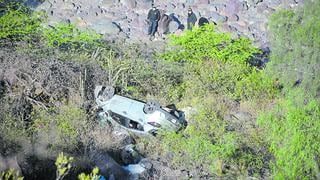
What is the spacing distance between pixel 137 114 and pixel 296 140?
21.5 ft

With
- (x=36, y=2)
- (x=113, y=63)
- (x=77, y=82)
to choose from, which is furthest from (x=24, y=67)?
(x=36, y=2)

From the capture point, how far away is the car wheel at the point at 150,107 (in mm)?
16656

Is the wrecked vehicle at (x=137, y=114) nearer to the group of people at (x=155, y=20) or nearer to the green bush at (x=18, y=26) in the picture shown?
the green bush at (x=18, y=26)

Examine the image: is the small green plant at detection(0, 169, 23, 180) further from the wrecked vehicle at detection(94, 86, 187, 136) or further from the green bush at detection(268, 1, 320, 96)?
the green bush at detection(268, 1, 320, 96)

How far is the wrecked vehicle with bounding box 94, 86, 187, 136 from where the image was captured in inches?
643

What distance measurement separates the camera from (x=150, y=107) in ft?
55.0

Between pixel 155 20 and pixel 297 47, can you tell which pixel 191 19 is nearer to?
pixel 155 20

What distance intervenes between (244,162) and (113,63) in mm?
7049

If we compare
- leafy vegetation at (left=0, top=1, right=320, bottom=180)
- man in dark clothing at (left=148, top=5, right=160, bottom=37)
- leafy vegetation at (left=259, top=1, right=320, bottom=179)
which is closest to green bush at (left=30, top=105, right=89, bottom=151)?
leafy vegetation at (left=0, top=1, right=320, bottom=180)

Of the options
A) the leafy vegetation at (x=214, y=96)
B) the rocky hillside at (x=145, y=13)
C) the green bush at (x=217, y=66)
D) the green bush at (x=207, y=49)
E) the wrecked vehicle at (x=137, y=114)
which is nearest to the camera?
the leafy vegetation at (x=214, y=96)

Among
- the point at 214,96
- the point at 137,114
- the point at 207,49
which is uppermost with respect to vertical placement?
the point at 207,49

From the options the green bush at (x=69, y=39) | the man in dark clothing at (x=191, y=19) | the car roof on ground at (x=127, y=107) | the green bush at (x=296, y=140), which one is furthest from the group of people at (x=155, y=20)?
the green bush at (x=296, y=140)

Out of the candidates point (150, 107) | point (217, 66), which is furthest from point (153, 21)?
point (150, 107)

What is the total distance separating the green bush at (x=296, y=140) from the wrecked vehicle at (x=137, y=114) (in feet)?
14.9
